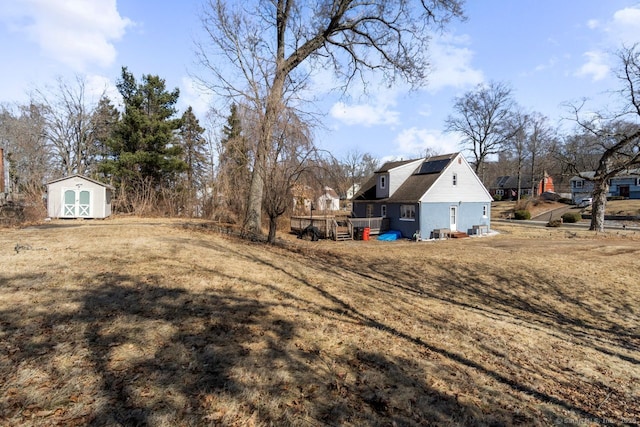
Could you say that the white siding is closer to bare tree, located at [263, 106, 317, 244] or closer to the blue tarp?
the blue tarp

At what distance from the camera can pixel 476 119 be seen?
145 ft

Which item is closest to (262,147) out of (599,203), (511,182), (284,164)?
(284,164)

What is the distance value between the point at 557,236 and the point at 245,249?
21231 mm

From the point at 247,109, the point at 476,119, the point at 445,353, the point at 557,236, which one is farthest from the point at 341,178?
the point at 476,119

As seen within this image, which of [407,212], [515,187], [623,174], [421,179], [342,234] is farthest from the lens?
[515,187]

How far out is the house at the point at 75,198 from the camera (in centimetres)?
2220

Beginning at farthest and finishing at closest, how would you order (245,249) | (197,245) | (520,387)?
(245,249) → (197,245) → (520,387)

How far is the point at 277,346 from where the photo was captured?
4.93 meters

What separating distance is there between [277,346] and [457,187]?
80.4 feet

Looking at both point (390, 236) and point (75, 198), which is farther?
point (390, 236)

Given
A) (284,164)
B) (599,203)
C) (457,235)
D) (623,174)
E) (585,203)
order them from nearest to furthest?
(284,164) → (599,203) → (457,235) → (623,174) → (585,203)

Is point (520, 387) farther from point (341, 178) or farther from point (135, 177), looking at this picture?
point (135, 177)

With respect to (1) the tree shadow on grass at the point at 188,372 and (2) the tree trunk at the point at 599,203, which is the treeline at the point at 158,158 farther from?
(2) the tree trunk at the point at 599,203

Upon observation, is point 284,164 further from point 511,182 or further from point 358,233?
point 511,182
